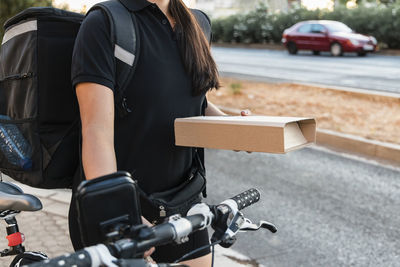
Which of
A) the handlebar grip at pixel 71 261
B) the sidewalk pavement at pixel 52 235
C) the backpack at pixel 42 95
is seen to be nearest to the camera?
the handlebar grip at pixel 71 261

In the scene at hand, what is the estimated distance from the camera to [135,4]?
5.78ft

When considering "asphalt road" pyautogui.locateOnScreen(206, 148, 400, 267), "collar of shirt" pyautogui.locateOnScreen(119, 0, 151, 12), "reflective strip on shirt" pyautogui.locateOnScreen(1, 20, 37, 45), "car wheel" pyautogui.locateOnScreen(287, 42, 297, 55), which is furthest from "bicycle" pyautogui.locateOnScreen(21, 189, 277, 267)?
"car wheel" pyautogui.locateOnScreen(287, 42, 297, 55)

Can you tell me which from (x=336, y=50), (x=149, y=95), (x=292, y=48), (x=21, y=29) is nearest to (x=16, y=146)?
(x=21, y=29)

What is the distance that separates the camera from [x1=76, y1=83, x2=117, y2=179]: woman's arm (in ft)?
5.15

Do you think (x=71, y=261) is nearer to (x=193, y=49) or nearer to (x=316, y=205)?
(x=193, y=49)

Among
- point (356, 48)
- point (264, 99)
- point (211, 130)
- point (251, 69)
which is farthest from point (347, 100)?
point (356, 48)

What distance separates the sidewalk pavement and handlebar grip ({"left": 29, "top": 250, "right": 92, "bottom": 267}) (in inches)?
124

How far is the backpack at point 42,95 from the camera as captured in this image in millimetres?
1748

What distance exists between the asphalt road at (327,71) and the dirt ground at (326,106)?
6.42 ft

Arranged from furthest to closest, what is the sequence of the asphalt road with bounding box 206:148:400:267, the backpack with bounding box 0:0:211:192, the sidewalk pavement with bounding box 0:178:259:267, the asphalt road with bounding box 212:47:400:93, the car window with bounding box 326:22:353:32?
the car window with bounding box 326:22:353:32
the asphalt road with bounding box 212:47:400:93
the asphalt road with bounding box 206:148:400:267
the sidewalk pavement with bounding box 0:178:259:267
the backpack with bounding box 0:0:211:192

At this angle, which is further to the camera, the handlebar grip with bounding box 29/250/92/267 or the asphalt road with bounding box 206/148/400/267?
the asphalt road with bounding box 206/148/400/267

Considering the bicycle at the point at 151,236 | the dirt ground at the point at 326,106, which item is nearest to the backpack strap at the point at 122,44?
the bicycle at the point at 151,236

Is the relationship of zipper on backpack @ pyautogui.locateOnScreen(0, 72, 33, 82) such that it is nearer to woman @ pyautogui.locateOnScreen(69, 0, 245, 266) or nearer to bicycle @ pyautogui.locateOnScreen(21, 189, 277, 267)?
woman @ pyautogui.locateOnScreen(69, 0, 245, 266)

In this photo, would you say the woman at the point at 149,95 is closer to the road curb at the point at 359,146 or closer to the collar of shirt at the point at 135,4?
the collar of shirt at the point at 135,4
